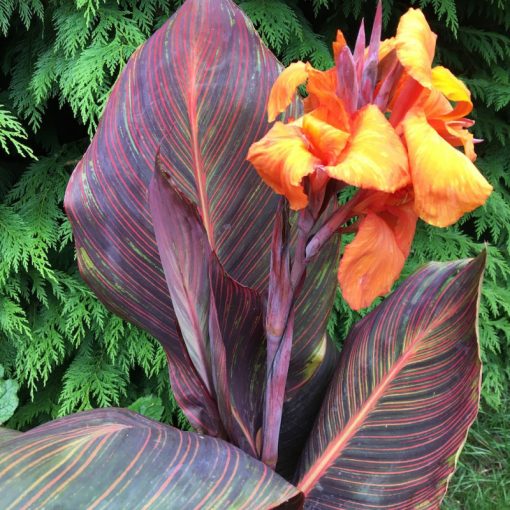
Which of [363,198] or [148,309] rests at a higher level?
[363,198]

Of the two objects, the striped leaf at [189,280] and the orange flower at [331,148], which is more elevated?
the orange flower at [331,148]

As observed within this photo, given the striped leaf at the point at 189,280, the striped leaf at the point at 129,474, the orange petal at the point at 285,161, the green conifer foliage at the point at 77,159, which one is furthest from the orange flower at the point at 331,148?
the green conifer foliage at the point at 77,159

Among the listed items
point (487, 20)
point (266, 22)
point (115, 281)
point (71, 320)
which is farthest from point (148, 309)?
point (487, 20)

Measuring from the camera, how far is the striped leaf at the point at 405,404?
0.72 metres

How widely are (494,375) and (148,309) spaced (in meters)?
1.32

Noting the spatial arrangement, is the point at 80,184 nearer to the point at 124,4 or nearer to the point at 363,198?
the point at 363,198

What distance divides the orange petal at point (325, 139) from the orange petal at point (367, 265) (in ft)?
0.25

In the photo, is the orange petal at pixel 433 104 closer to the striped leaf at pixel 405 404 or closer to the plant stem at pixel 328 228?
the plant stem at pixel 328 228

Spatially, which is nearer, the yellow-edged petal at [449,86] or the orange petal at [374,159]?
the orange petal at [374,159]

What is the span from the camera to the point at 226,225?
83 cm

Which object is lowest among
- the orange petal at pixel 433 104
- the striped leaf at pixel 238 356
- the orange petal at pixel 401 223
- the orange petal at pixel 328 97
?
the striped leaf at pixel 238 356

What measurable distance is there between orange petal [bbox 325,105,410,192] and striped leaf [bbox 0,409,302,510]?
29 cm

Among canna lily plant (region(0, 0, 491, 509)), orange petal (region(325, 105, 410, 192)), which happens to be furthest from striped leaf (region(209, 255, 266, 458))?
orange petal (region(325, 105, 410, 192))

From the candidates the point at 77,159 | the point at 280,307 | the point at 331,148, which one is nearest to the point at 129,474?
the point at 280,307
